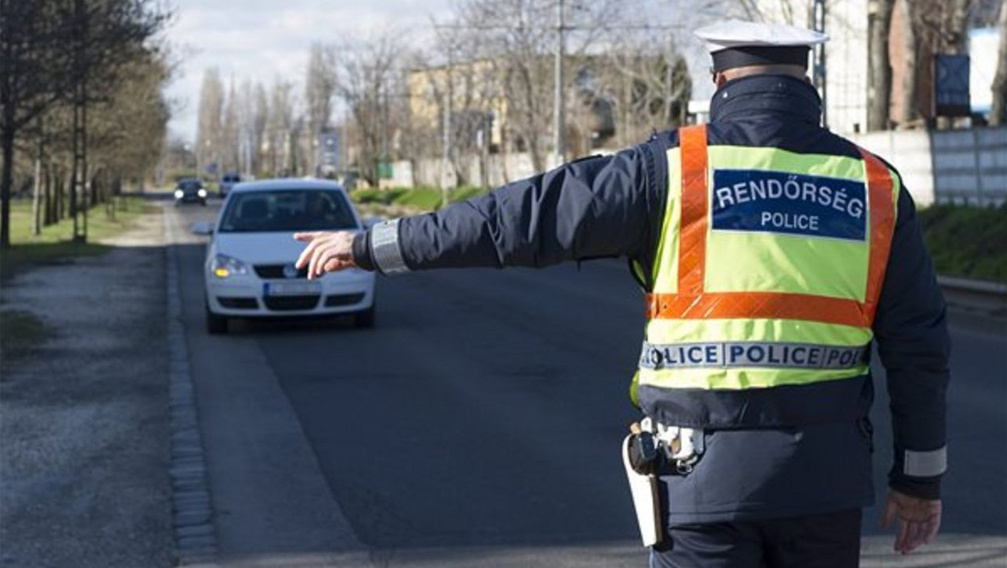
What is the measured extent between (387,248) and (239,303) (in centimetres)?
1387

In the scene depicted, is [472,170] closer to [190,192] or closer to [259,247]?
[190,192]

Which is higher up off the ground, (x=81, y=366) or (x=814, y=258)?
(x=814, y=258)

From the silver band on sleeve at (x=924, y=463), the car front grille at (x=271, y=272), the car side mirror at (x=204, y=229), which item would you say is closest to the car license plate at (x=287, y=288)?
the car front grille at (x=271, y=272)

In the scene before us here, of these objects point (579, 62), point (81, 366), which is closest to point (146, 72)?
point (579, 62)

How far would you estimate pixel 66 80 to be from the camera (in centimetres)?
2900

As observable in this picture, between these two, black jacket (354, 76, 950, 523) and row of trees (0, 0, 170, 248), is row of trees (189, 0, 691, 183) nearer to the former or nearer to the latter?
row of trees (0, 0, 170, 248)

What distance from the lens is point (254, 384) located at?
1349cm

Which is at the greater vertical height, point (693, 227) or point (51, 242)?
point (693, 227)

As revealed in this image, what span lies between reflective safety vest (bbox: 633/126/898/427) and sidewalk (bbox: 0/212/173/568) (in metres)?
4.33

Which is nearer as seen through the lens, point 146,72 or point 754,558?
point 754,558

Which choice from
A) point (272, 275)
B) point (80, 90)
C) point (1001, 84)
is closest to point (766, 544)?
point (272, 275)

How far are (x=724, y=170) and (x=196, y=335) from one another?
1480 centimetres

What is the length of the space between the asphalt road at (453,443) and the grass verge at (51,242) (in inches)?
515

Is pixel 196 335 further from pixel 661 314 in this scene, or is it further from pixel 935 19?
pixel 935 19
